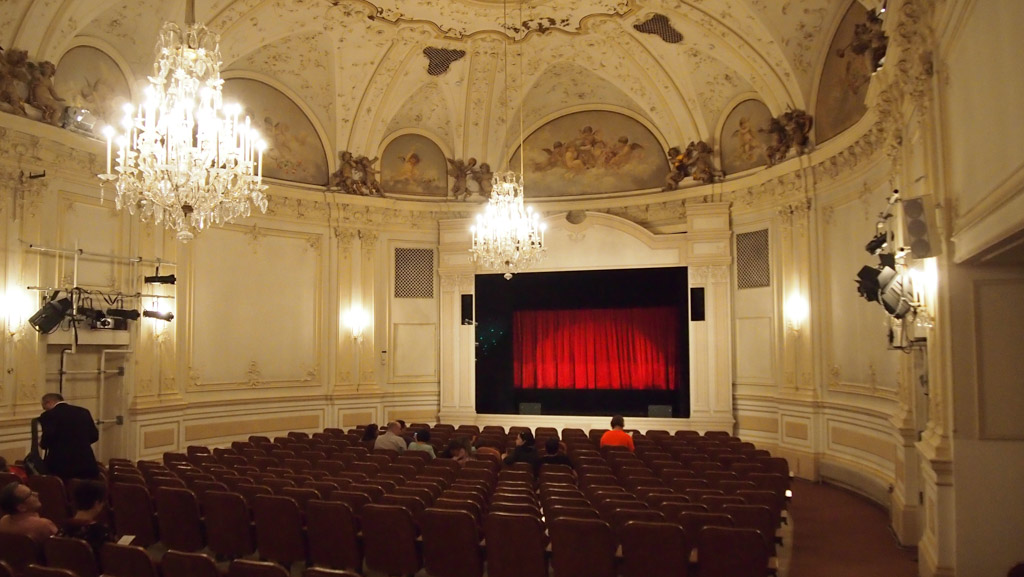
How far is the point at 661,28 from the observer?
47.2ft

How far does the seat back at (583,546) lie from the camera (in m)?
5.52

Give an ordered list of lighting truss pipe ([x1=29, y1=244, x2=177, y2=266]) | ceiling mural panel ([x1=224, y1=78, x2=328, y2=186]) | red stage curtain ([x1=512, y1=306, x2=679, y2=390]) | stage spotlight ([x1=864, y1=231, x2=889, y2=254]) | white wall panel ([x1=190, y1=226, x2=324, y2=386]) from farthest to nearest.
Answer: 1. red stage curtain ([x1=512, y1=306, x2=679, y2=390])
2. ceiling mural panel ([x1=224, y1=78, x2=328, y2=186])
3. white wall panel ([x1=190, y1=226, x2=324, y2=386])
4. lighting truss pipe ([x1=29, y1=244, x2=177, y2=266])
5. stage spotlight ([x1=864, y1=231, x2=889, y2=254])

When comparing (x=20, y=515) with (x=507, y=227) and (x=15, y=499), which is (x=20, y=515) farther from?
(x=507, y=227)

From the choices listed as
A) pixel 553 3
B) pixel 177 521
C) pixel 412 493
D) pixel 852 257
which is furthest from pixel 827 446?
pixel 177 521

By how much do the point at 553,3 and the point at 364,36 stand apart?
3.92m

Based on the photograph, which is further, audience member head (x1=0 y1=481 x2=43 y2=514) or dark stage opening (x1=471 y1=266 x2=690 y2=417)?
dark stage opening (x1=471 y1=266 x2=690 y2=417)

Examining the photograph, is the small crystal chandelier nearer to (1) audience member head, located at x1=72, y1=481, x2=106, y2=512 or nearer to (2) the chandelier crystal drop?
(1) audience member head, located at x1=72, y1=481, x2=106, y2=512

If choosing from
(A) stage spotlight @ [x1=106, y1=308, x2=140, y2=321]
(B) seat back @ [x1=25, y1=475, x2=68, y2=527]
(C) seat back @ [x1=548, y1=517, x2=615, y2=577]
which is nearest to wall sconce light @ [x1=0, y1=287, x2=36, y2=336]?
(A) stage spotlight @ [x1=106, y1=308, x2=140, y2=321]

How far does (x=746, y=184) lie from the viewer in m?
14.8

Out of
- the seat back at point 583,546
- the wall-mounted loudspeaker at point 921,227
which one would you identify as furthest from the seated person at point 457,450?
the wall-mounted loudspeaker at point 921,227

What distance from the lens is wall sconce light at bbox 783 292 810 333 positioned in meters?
13.3

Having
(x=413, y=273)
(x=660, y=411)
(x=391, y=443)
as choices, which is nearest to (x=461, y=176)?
(x=413, y=273)

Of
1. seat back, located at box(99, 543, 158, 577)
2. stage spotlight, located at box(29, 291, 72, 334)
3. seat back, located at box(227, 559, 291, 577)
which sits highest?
stage spotlight, located at box(29, 291, 72, 334)

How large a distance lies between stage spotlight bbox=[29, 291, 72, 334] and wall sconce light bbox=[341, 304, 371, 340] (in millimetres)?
6059
